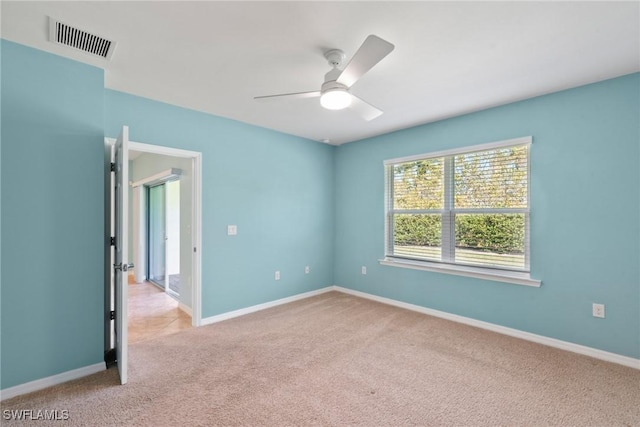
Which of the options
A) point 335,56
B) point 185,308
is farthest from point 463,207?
point 185,308

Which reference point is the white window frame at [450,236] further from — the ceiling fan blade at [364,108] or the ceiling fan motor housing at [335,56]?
the ceiling fan motor housing at [335,56]

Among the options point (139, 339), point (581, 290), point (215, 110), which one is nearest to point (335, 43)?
point (215, 110)

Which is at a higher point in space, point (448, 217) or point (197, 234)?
point (448, 217)

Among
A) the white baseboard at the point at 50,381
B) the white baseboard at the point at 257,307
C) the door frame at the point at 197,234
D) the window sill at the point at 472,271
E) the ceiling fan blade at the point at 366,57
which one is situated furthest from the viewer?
the white baseboard at the point at 257,307

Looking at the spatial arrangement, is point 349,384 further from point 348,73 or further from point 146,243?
point 146,243

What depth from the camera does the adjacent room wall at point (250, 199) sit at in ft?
10.4

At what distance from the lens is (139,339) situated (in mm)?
3102

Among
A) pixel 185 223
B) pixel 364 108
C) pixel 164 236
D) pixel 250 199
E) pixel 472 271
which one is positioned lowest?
pixel 472 271

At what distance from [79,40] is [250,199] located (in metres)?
2.28

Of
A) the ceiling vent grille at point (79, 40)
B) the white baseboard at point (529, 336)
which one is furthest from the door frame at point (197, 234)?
the white baseboard at point (529, 336)

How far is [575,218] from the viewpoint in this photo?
2793 millimetres

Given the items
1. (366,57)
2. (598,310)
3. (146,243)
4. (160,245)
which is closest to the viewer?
(366,57)

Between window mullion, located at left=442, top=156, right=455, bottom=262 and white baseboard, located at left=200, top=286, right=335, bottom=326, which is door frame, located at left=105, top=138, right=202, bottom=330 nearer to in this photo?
white baseboard, located at left=200, top=286, right=335, bottom=326

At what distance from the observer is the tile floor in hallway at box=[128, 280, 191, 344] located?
3.31 meters
